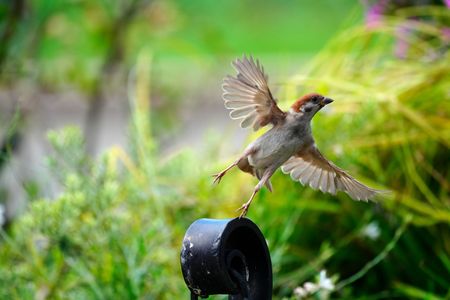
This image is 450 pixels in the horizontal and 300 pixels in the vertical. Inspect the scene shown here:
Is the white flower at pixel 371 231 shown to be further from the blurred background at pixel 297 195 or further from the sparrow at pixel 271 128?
the sparrow at pixel 271 128

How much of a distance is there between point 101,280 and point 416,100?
1.02 metres

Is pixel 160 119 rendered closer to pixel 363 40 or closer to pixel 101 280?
pixel 363 40

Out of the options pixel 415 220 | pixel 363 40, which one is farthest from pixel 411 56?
pixel 415 220

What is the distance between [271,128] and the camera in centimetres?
124

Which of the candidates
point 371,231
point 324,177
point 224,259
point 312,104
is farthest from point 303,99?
point 371,231

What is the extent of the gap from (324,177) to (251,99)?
7.5 inches

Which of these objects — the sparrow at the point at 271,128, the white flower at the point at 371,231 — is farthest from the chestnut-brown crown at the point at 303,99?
the white flower at the point at 371,231

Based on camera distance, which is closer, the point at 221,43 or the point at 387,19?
the point at 387,19

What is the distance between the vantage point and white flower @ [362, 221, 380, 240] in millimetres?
2125

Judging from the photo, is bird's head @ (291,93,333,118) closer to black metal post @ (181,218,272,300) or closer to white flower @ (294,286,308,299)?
black metal post @ (181,218,272,300)

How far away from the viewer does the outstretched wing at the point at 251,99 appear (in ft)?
3.95

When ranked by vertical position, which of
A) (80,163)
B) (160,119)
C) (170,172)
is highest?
(80,163)

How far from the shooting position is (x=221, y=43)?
3.79m

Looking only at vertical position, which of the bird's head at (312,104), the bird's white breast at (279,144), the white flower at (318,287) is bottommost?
the white flower at (318,287)
